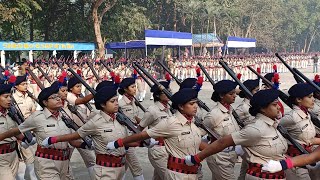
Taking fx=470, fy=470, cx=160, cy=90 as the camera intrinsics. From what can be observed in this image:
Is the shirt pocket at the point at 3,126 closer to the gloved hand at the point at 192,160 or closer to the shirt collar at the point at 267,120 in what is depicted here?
the gloved hand at the point at 192,160

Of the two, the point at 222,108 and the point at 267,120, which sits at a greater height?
the point at 267,120

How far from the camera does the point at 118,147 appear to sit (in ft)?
17.9

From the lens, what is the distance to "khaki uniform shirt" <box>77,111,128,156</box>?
586cm

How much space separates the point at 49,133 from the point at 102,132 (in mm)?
773

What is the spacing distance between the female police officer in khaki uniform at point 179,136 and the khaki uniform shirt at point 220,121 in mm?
1192

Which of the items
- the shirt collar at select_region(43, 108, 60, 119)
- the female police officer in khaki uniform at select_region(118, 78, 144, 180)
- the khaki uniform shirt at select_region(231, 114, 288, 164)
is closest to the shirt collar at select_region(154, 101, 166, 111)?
the female police officer in khaki uniform at select_region(118, 78, 144, 180)

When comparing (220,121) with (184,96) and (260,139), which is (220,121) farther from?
(260,139)

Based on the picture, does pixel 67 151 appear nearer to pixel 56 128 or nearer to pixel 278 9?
pixel 56 128

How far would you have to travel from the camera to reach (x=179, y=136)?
531 cm

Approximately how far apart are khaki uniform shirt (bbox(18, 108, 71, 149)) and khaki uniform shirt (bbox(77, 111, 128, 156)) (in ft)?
1.64

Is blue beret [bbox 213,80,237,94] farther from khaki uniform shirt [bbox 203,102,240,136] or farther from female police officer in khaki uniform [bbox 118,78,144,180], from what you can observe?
female police officer in khaki uniform [bbox 118,78,144,180]

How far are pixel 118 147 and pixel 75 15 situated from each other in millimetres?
33678

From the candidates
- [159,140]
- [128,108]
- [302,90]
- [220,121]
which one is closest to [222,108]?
[220,121]

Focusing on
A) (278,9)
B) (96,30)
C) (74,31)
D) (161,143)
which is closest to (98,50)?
(96,30)
